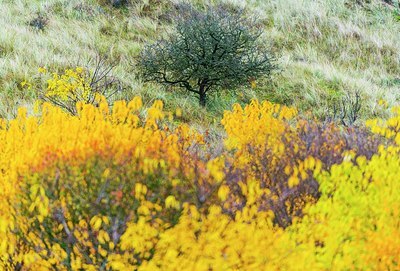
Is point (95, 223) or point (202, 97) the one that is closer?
point (95, 223)

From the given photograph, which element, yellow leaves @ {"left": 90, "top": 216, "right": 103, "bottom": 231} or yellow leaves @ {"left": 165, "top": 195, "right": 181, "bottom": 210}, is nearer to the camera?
yellow leaves @ {"left": 90, "top": 216, "right": 103, "bottom": 231}

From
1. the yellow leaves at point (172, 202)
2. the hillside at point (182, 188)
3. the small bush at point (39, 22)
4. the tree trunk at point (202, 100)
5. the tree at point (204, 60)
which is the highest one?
the yellow leaves at point (172, 202)

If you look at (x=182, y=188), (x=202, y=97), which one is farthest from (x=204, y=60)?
(x=182, y=188)

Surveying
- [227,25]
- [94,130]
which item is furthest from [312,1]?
[94,130]

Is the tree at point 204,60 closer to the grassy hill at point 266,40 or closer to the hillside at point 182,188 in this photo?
the hillside at point 182,188

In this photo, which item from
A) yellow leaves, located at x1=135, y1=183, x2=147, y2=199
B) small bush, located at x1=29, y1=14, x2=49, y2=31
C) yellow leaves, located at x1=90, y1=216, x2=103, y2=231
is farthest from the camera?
small bush, located at x1=29, y1=14, x2=49, y2=31

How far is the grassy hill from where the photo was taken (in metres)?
13.7

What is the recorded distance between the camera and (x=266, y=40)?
19.6 m

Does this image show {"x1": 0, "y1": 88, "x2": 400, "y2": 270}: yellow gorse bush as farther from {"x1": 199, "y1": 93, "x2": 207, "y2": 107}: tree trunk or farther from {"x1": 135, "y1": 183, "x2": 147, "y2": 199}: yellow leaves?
{"x1": 199, "y1": 93, "x2": 207, "y2": 107}: tree trunk

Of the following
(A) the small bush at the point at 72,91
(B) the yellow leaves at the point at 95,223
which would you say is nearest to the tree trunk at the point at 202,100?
(A) the small bush at the point at 72,91

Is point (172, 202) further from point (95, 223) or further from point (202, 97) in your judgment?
point (202, 97)

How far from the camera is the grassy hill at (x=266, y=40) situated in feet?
44.9

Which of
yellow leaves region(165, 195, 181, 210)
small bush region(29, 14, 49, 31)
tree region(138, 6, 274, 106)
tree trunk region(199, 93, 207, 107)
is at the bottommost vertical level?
tree trunk region(199, 93, 207, 107)

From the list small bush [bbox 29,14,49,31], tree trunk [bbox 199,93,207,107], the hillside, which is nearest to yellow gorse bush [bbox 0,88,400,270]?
the hillside
